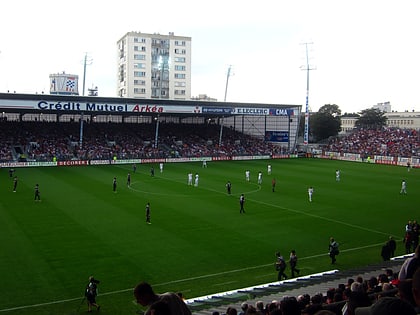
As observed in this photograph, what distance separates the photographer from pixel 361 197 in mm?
36656

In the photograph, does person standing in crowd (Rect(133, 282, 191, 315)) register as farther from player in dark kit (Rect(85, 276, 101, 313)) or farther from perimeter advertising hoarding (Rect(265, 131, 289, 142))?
perimeter advertising hoarding (Rect(265, 131, 289, 142))

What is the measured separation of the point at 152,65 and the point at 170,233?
86.1 m

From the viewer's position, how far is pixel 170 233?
23938 mm

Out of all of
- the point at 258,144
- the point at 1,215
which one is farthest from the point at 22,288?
the point at 258,144

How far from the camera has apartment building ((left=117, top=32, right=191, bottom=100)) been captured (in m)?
103

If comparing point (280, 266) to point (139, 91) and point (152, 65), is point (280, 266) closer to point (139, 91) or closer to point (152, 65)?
point (139, 91)

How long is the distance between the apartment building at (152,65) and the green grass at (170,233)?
62816 millimetres

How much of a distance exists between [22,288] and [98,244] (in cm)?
585

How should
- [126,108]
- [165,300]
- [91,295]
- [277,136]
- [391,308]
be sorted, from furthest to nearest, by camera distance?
[277,136]
[126,108]
[91,295]
[165,300]
[391,308]

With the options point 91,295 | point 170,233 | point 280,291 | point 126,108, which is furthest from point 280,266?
point 126,108

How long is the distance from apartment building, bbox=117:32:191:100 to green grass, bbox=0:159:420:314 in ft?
206

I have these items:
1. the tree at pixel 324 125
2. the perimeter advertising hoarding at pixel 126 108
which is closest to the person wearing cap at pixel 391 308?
the perimeter advertising hoarding at pixel 126 108

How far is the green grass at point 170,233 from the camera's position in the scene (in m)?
16.7

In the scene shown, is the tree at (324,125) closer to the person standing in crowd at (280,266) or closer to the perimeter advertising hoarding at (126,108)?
the perimeter advertising hoarding at (126,108)
